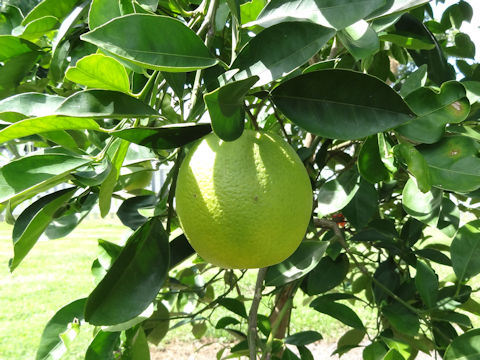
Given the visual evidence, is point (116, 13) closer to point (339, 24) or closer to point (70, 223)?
point (339, 24)

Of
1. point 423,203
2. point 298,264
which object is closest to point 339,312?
point 298,264

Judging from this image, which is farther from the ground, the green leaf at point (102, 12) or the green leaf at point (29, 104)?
the green leaf at point (102, 12)

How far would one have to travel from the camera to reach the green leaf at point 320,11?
355mm

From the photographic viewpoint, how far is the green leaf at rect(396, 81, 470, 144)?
520 mm

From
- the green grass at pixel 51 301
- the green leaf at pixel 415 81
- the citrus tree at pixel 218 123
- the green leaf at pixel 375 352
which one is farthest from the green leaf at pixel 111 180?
the green grass at pixel 51 301

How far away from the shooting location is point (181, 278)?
1.35 meters

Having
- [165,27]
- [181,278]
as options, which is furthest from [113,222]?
[165,27]

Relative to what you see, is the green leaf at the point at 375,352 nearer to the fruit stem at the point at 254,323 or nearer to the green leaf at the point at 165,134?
the fruit stem at the point at 254,323

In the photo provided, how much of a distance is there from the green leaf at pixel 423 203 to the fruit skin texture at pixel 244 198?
0.19m

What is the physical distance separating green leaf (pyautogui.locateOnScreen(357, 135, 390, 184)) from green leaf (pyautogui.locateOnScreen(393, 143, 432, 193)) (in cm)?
8

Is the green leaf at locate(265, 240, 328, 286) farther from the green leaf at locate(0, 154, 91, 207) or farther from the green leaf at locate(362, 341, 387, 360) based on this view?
the green leaf at locate(0, 154, 91, 207)

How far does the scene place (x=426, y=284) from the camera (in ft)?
2.71

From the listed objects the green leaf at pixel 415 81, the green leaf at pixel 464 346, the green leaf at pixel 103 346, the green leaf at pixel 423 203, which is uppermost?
the green leaf at pixel 415 81

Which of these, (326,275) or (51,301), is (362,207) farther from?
(51,301)
